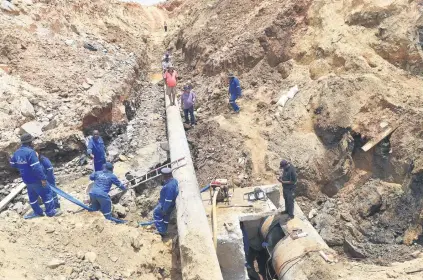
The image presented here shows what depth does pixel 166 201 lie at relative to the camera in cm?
668

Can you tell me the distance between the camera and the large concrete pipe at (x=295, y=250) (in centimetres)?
667

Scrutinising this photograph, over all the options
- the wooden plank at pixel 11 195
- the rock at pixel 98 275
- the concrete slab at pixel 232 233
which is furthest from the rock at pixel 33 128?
the rock at pixel 98 275

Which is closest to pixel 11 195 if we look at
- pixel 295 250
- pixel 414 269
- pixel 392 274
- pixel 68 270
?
pixel 68 270

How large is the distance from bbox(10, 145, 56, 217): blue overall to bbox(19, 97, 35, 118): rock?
2935 mm

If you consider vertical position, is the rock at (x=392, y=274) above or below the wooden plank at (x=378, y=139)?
below

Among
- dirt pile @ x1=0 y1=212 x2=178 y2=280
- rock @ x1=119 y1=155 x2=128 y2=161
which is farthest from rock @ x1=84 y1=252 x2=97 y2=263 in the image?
rock @ x1=119 y1=155 x2=128 y2=161

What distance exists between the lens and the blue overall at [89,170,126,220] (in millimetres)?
6922

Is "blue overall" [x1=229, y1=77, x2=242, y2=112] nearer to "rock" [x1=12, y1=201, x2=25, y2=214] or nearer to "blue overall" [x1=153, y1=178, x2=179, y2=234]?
"blue overall" [x1=153, y1=178, x2=179, y2=234]

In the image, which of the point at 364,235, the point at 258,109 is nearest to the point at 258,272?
the point at 364,235

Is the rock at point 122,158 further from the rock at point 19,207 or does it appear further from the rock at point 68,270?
the rock at point 68,270

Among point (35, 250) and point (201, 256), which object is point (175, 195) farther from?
point (35, 250)

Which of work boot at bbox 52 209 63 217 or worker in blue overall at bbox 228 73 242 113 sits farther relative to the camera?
worker in blue overall at bbox 228 73 242 113

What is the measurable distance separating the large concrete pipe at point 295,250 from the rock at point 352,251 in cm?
93

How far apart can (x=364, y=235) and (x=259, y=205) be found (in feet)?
8.59
